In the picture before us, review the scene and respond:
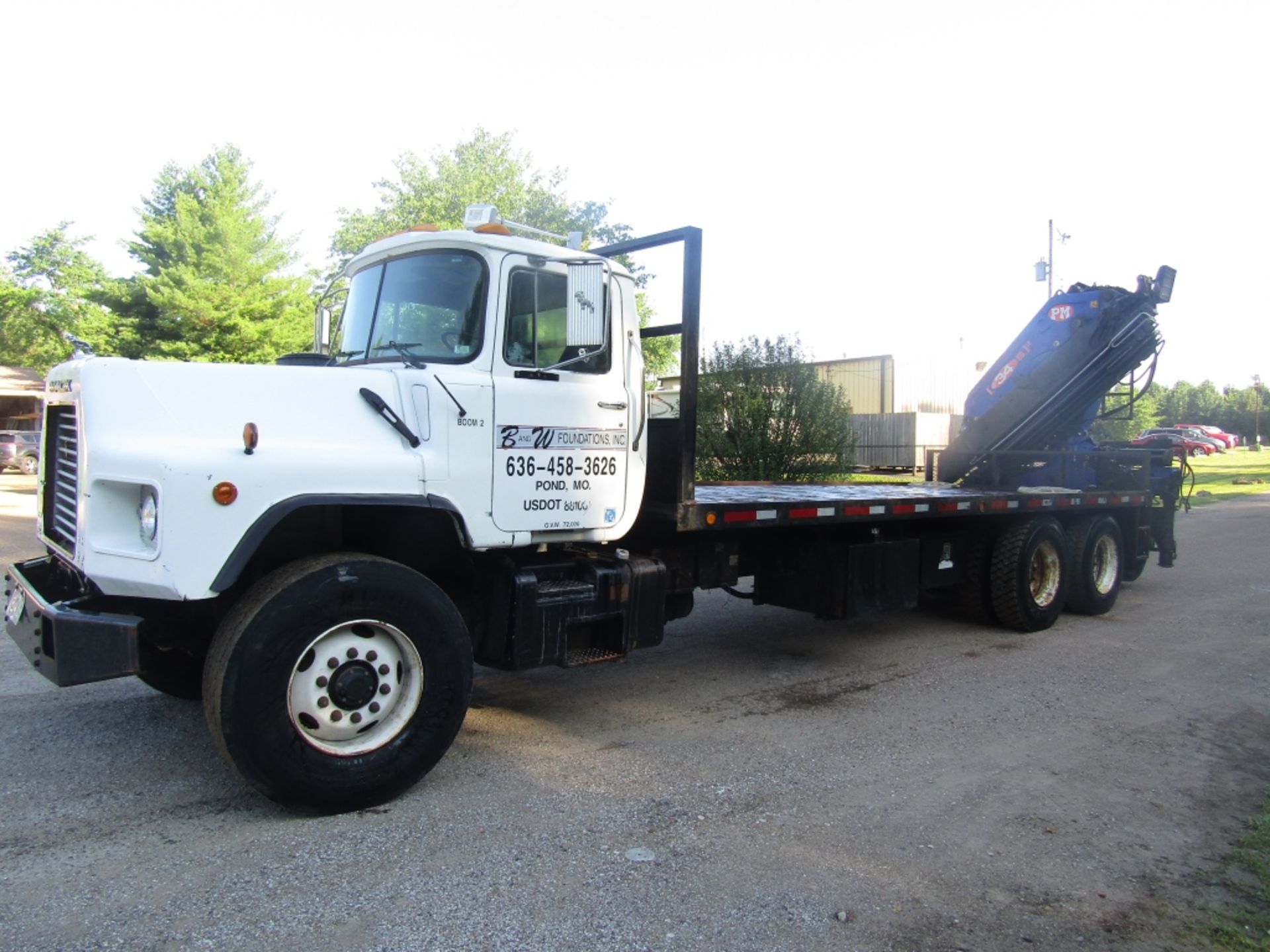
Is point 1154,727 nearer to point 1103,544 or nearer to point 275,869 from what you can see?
point 1103,544

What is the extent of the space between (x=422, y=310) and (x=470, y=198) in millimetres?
33878

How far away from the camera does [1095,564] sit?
30.8 ft

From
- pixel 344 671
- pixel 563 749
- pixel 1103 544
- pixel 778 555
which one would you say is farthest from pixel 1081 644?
pixel 344 671

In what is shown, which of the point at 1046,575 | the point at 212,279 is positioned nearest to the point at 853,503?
the point at 1046,575

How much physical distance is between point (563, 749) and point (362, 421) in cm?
210

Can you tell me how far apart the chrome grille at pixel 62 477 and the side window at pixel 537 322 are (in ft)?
6.72

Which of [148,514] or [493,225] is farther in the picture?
[493,225]

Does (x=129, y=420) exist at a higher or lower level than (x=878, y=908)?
higher

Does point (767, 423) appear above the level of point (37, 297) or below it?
below

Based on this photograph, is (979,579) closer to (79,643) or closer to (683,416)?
(683,416)

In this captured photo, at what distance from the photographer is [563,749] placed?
504 centimetres

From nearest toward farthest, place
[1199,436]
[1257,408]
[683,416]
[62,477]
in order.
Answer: [62,477] < [683,416] < [1199,436] < [1257,408]

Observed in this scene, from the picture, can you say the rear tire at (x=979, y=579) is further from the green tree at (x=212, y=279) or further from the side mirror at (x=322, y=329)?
the green tree at (x=212, y=279)

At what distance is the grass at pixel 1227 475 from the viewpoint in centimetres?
2684
